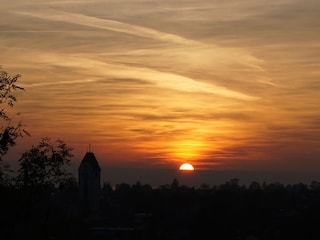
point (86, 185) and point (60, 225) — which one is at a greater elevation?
point (86, 185)

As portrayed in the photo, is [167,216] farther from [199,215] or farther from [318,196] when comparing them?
[318,196]

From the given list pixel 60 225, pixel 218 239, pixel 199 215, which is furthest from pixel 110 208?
pixel 60 225

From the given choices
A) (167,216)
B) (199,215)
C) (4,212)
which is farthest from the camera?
(167,216)

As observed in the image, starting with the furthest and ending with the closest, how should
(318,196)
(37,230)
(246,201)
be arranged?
(318,196) < (246,201) < (37,230)

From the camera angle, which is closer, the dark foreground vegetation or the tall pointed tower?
the dark foreground vegetation

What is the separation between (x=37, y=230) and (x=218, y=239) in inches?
3345

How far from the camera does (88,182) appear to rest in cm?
12512

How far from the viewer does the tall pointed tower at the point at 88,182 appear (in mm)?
124938

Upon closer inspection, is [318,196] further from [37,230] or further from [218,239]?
[37,230]

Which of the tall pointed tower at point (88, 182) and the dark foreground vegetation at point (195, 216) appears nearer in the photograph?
the dark foreground vegetation at point (195, 216)

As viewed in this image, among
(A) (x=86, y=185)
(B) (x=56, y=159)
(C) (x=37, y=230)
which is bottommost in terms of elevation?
(C) (x=37, y=230)

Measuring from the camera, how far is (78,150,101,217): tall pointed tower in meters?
125

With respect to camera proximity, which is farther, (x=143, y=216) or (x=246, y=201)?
(x=246, y=201)

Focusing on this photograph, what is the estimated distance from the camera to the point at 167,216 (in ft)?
438
